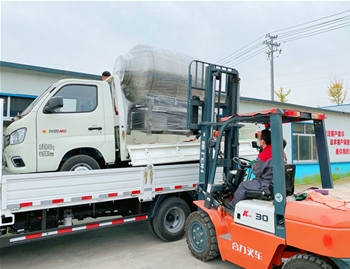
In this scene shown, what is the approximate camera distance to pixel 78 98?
16.6ft

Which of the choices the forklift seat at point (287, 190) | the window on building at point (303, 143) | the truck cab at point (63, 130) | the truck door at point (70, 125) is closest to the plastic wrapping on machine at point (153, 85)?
the truck cab at point (63, 130)

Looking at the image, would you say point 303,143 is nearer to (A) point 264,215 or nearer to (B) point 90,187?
(A) point 264,215

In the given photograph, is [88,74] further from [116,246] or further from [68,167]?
[116,246]

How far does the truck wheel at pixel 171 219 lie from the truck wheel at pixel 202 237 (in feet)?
2.33

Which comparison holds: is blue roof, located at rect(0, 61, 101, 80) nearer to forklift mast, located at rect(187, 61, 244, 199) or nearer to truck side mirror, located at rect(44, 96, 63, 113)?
truck side mirror, located at rect(44, 96, 63, 113)

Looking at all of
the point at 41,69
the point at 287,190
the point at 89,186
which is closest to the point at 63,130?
the point at 89,186

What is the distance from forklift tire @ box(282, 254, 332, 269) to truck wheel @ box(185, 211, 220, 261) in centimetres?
120

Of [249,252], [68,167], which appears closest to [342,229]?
[249,252]

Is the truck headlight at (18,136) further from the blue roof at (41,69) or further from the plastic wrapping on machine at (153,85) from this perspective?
the blue roof at (41,69)

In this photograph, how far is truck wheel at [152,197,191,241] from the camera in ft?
17.1

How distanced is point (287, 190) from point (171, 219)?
256 centimetres

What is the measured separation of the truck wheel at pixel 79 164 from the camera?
4.69 m

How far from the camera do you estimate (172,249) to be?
500cm

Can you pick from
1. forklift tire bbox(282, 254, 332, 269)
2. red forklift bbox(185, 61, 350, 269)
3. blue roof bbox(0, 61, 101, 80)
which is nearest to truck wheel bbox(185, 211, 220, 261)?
red forklift bbox(185, 61, 350, 269)
